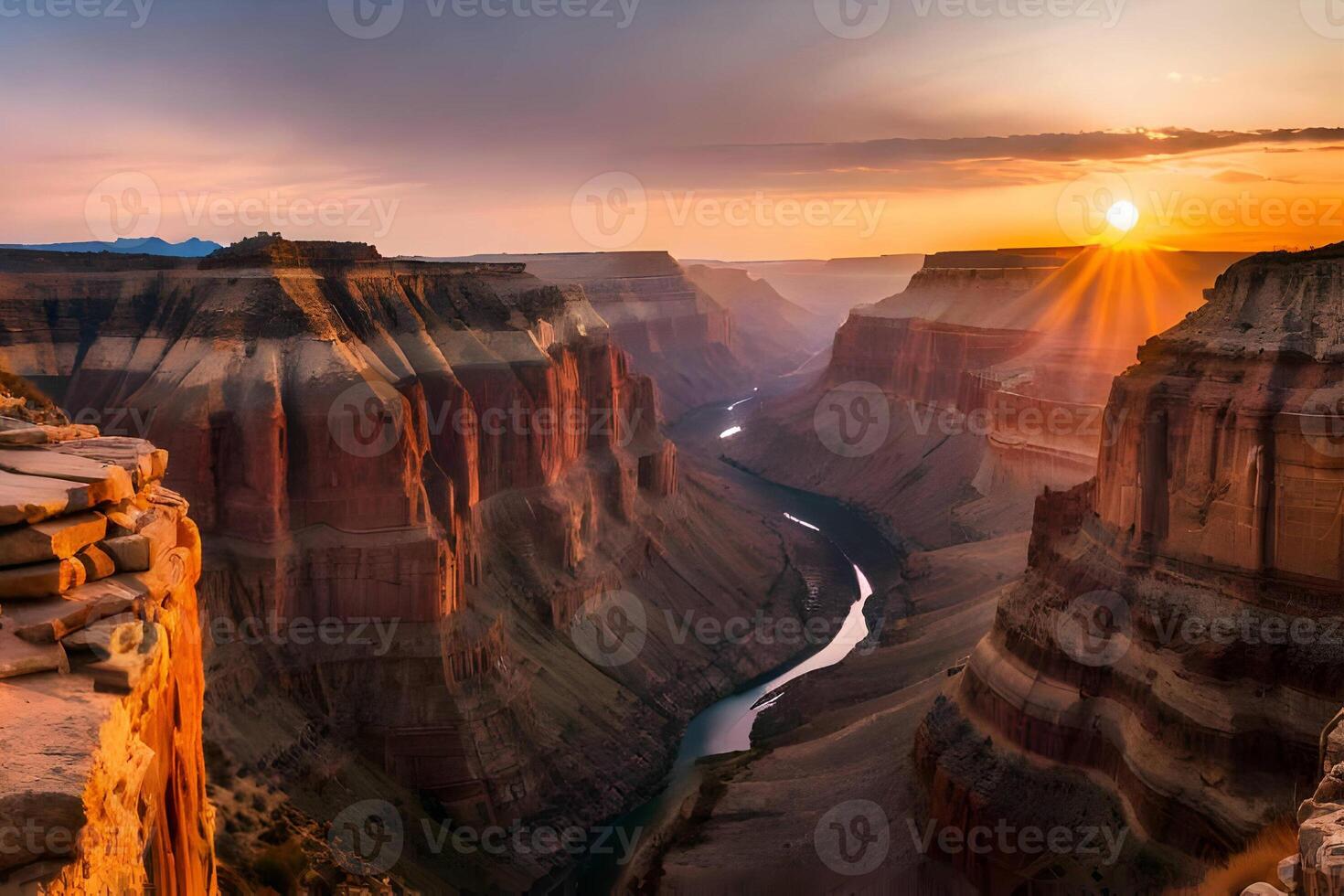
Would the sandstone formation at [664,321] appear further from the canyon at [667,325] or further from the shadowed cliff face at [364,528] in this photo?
the shadowed cliff face at [364,528]

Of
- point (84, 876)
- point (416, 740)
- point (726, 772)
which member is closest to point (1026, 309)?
point (726, 772)

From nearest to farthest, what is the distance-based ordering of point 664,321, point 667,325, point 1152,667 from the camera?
point 1152,667 < point 664,321 < point 667,325

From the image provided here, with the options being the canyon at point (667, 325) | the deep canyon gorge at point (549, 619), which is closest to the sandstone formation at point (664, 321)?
the canyon at point (667, 325)

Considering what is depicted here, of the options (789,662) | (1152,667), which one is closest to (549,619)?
(789,662)

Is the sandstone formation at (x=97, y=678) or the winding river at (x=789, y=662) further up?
the sandstone formation at (x=97, y=678)

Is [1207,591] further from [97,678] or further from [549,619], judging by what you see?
[549,619]
